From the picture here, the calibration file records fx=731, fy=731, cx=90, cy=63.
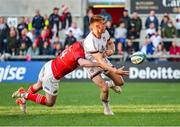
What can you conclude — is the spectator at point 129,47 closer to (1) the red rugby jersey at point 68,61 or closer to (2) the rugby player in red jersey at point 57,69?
(2) the rugby player in red jersey at point 57,69

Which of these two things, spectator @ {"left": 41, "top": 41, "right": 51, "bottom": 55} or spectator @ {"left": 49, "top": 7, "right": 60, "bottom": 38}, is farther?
spectator @ {"left": 49, "top": 7, "right": 60, "bottom": 38}

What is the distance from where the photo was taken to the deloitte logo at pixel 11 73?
96.1ft

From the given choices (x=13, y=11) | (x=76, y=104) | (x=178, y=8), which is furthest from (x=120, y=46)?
(x=76, y=104)

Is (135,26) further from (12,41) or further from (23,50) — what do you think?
(12,41)

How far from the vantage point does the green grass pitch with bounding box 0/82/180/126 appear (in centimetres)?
1462

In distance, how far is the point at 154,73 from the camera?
29.4 meters

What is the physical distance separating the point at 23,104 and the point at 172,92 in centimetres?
908

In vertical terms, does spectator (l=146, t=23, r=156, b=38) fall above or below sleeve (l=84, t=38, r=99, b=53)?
below

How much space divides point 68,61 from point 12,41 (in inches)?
624

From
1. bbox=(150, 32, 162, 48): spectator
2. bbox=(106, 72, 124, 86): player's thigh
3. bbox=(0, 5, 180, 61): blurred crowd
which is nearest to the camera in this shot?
bbox=(106, 72, 124, 86): player's thigh

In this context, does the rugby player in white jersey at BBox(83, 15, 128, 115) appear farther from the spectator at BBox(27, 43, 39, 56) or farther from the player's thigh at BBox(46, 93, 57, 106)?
the spectator at BBox(27, 43, 39, 56)

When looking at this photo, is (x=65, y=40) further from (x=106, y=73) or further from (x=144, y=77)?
(x=106, y=73)

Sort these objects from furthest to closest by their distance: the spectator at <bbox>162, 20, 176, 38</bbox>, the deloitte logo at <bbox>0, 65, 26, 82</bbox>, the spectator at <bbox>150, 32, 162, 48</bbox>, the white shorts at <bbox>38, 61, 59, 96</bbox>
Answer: the spectator at <bbox>162, 20, 176, 38</bbox> < the spectator at <bbox>150, 32, 162, 48</bbox> < the deloitte logo at <bbox>0, 65, 26, 82</bbox> < the white shorts at <bbox>38, 61, 59, 96</bbox>

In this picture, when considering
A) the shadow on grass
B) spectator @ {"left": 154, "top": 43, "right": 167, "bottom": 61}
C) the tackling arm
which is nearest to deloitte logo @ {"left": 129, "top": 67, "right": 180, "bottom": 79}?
spectator @ {"left": 154, "top": 43, "right": 167, "bottom": 61}
